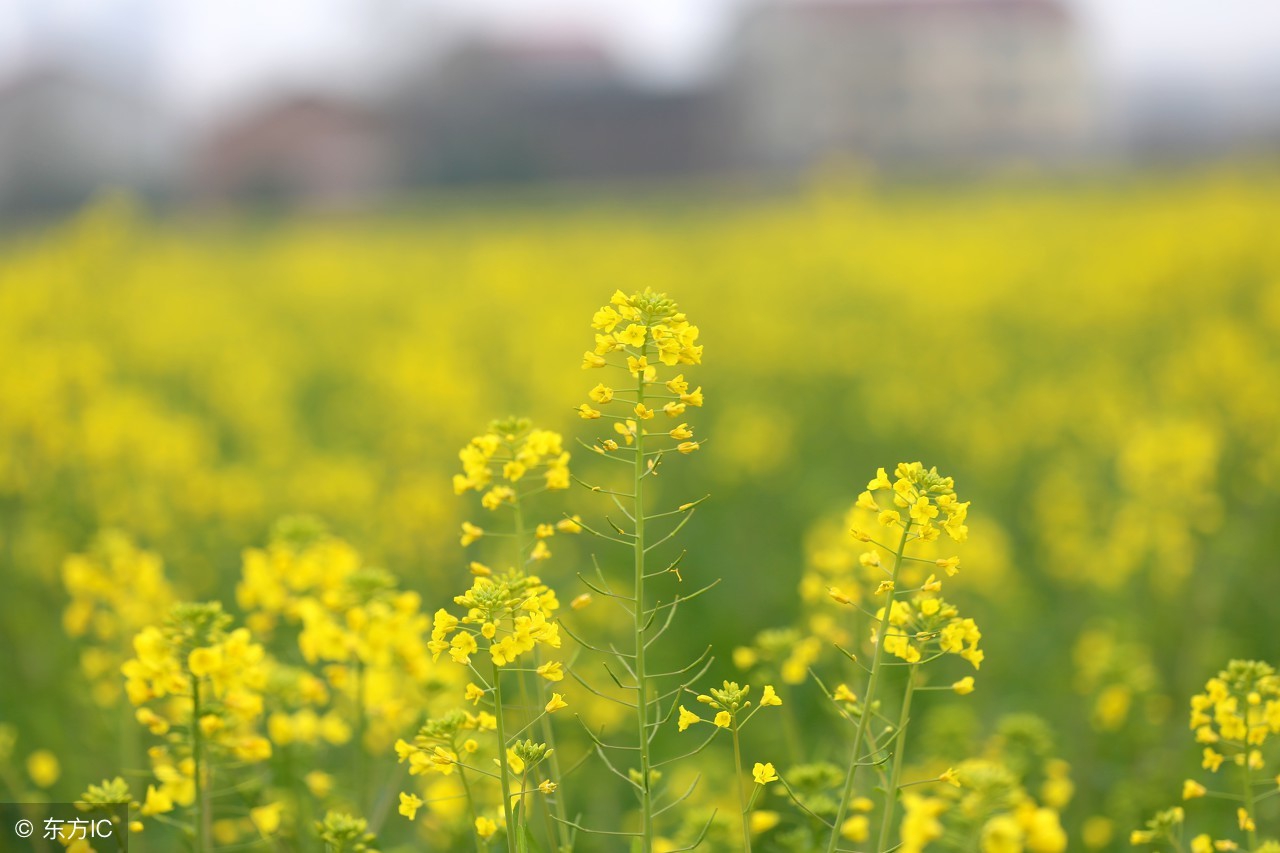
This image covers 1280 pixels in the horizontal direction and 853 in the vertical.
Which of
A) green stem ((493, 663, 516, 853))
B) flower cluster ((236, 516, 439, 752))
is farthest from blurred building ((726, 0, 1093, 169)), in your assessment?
green stem ((493, 663, 516, 853))

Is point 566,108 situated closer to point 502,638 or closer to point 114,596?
point 114,596

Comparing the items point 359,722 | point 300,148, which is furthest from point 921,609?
point 300,148

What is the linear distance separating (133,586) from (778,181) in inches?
1171

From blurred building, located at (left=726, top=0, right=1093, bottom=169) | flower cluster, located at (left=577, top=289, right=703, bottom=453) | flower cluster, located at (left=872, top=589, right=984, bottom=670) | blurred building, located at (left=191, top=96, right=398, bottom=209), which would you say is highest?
blurred building, located at (left=726, top=0, right=1093, bottom=169)

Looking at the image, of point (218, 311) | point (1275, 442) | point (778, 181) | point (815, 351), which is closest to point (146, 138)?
point (778, 181)

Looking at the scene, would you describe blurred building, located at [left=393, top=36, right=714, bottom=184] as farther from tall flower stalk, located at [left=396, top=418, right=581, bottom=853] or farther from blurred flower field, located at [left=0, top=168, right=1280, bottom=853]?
tall flower stalk, located at [left=396, top=418, right=581, bottom=853]

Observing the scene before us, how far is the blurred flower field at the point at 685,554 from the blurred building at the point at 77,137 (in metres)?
32.9

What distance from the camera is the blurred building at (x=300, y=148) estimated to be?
46.8 m

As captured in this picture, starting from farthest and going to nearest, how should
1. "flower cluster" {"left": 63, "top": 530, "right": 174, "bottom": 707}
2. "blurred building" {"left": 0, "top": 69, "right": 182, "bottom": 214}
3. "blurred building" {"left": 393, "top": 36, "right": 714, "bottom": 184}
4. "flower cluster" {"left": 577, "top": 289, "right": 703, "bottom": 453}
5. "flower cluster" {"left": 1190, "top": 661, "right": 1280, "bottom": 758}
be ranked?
"blurred building" {"left": 393, "top": 36, "right": 714, "bottom": 184} < "blurred building" {"left": 0, "top": 69, "right": 182, "bottom": 214} < "flower cluster" {"left": 63, "top": 530, "right": 174, "bottom": 707} < "flower cluster" {"left": 1190, "top": 661, "right": 1280, "bottom": 758} < "flower cluster" {"left": 577, "top": 289, "right": 703, "bottom": 453}

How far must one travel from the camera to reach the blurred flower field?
6.20 feet

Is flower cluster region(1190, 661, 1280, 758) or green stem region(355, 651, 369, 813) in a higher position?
flower cluster region(1190, 661, 1280, 758)

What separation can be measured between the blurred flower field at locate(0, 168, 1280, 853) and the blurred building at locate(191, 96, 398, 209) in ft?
121

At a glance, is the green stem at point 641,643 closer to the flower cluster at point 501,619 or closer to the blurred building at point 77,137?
the flower cluster at point 501,619

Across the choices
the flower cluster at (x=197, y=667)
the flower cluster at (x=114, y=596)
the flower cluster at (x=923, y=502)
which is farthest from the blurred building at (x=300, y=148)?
the flower cluster at (x=923, y=502)
